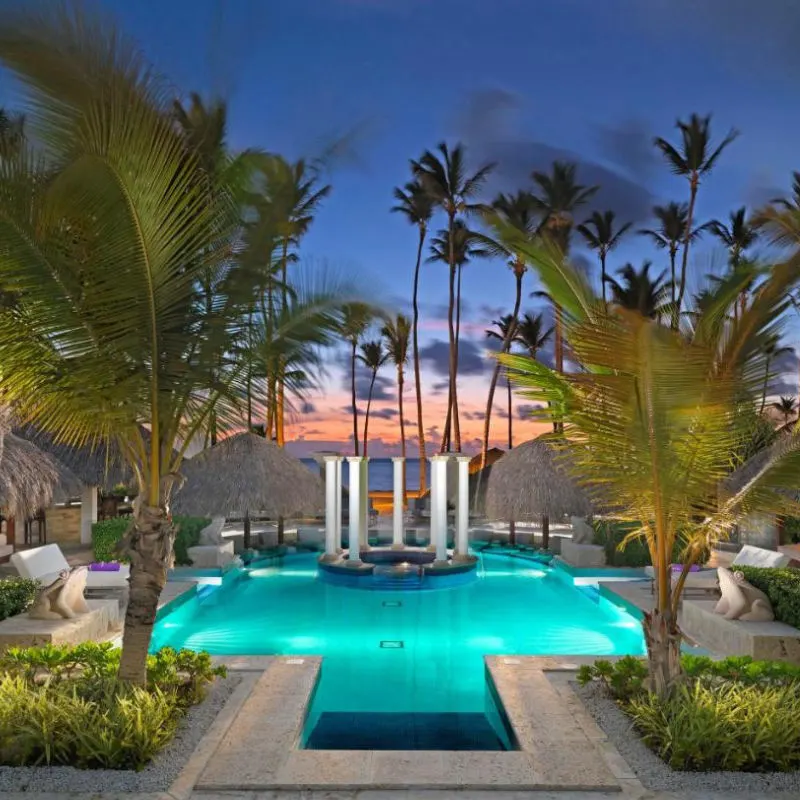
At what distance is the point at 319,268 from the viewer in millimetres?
6082

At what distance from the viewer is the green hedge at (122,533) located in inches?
548

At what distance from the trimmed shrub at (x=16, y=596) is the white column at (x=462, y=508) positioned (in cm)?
874

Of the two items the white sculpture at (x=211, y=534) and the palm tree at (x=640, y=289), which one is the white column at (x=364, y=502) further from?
the palm tree at (x=640, y=289)

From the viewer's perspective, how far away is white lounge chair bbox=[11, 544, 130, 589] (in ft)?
34.0

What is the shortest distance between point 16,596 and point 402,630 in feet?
16.7

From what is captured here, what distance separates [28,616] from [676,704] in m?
6.81

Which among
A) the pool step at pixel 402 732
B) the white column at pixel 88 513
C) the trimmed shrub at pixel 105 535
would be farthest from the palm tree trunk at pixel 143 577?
the white column at pixel 88 513

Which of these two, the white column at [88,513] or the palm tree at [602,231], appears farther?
the palm tree at [602,231]

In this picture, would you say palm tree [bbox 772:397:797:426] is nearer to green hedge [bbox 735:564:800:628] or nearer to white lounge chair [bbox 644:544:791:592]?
white lounge chair [bbox 644:544:791:592]

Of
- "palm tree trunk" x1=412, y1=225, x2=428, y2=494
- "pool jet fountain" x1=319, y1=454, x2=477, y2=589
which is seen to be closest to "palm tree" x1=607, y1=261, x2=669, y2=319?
"palm tree trunk" x1=412, y1=225, x2=428, y2=494

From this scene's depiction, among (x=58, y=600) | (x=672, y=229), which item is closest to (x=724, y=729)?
(x=58, y=600)

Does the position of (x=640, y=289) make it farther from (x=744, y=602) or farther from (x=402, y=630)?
(x=744, y=602)

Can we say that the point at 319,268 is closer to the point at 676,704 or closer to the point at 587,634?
the point at 676,704

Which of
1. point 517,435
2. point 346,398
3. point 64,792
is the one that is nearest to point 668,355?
point 64,792
